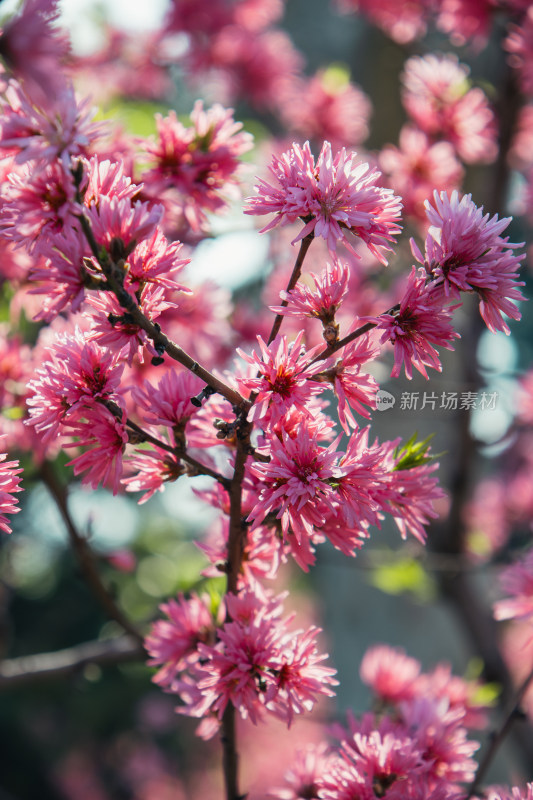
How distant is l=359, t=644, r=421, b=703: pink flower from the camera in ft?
3.39

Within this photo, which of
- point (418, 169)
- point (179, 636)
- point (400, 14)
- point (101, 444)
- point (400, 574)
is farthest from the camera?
point (400, 14)

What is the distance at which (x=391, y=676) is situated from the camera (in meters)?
1.04

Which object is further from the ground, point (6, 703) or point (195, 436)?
point (195, 436)

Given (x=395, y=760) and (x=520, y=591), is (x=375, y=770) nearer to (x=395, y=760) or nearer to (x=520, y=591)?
(x=395, y=760)

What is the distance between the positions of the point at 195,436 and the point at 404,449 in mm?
224

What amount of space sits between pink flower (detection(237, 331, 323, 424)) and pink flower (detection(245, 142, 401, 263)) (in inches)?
4.2

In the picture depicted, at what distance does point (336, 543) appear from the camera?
0.68 m

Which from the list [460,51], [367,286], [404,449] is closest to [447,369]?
[367,286]

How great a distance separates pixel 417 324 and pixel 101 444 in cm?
33

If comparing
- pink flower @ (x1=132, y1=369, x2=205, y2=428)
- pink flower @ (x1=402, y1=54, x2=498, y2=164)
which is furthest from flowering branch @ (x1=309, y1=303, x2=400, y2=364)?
pink flower @ (x1=402, y1=54, x2=498, y2=164)

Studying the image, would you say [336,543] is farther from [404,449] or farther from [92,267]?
[92,267]

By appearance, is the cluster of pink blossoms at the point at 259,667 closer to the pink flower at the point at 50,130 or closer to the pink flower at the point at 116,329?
the pink flower at the point at 116,329

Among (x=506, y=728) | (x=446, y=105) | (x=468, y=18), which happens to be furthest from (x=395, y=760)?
(x=468, y=18)

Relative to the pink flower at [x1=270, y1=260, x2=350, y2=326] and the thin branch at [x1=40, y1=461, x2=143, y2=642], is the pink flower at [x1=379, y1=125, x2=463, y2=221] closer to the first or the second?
the pink flower at [x1=270, y1=260, x2=350, y2=326]
